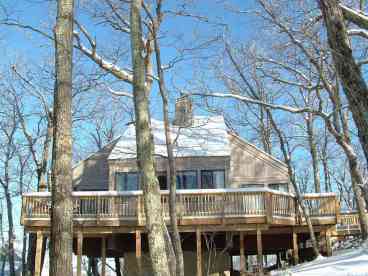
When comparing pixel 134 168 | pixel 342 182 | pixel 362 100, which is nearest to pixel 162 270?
pixel 362 100

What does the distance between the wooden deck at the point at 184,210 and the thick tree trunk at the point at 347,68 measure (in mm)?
10850

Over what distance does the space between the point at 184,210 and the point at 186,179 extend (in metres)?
3.37

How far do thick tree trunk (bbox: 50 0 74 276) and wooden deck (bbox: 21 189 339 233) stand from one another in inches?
405

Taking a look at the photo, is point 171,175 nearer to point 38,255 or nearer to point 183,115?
point 38,255

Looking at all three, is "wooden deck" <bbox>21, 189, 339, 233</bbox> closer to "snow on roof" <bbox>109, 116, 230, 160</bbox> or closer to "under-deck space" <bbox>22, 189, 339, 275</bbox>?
"under-deck space" <bbox>22, 189, 339, 275</bbox>

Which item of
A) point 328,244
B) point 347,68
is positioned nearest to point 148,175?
point 347,68

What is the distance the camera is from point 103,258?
18.8m

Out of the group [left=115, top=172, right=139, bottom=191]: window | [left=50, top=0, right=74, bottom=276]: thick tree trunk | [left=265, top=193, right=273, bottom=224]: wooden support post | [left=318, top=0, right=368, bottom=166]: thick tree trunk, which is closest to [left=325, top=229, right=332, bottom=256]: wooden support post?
[left=265, top=193, right=273, bottom=224]: wooden support post

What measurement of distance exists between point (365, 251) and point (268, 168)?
9.63m

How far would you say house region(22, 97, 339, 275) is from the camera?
18.1 meters

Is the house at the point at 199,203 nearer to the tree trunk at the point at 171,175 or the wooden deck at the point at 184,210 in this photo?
the wooden deck at the point at 184,210

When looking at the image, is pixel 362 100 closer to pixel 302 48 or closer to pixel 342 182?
pixel 302 48

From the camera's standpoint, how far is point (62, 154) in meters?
7.69

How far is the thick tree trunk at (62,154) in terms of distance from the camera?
7172 millimetres
